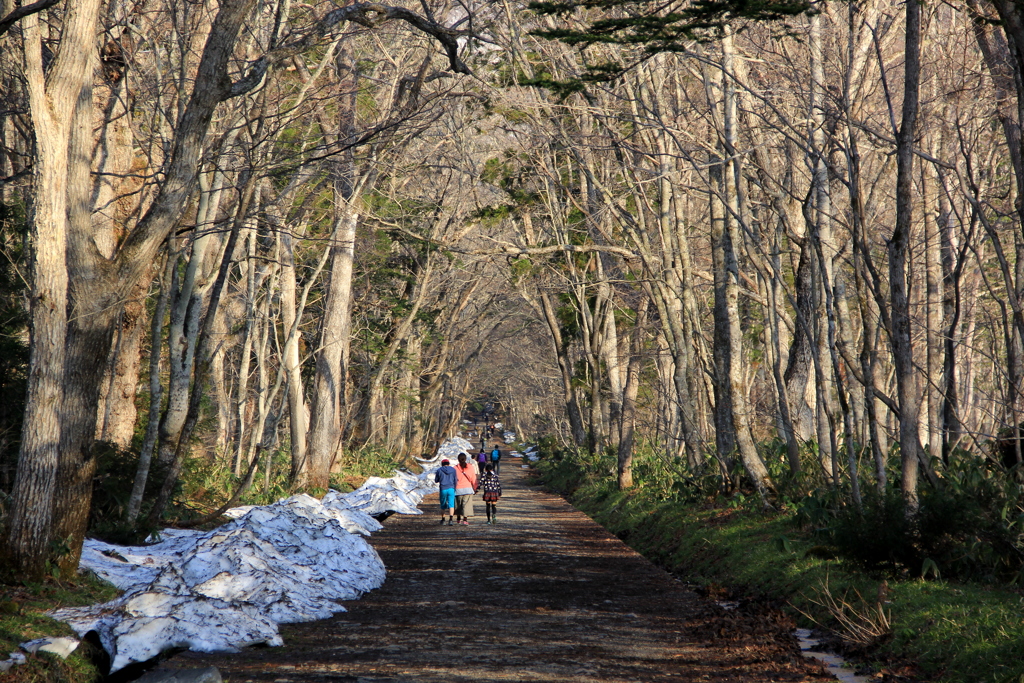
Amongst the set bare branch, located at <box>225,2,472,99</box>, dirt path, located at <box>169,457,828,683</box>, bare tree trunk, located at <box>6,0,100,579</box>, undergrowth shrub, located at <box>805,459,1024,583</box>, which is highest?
bare branch, located at <box>225,2,472,99</box>

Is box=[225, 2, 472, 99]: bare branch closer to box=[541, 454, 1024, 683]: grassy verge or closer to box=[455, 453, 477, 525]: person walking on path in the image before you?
box=[541, 454, 1024, 683]: grassy verge

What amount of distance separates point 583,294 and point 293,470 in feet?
35.7

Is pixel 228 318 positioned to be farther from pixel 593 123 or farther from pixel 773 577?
pixel 773 577

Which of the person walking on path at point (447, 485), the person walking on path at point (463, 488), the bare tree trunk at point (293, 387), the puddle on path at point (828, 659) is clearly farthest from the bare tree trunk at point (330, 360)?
the puddle on path at point (828, 659)

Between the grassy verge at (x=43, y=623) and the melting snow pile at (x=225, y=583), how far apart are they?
0.21 metres

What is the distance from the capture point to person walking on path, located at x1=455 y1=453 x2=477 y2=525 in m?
22.5

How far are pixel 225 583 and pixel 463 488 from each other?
12.5m

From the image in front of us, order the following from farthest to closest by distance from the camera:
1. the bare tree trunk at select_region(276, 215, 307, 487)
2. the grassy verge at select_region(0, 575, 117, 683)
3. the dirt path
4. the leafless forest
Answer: the bare tree trunk at select_region(276, 215, 307, 487)
the leafless forest
the dirt path
the grassy verge at select_region(0, 575, 117, 683)

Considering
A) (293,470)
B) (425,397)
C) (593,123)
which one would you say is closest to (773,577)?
(593,123)

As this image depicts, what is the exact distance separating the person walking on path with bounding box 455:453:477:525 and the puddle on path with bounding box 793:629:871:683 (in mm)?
12860

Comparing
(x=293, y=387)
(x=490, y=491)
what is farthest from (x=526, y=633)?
(x=293, y=387)

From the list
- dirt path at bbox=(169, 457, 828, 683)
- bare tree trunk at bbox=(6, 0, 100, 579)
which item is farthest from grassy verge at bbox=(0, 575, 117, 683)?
dirt path at bbox=(169, 457, 828, 683)

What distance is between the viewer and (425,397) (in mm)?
52531

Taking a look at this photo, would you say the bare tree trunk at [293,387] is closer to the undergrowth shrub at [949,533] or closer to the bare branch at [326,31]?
the bare branch at [326,31]
